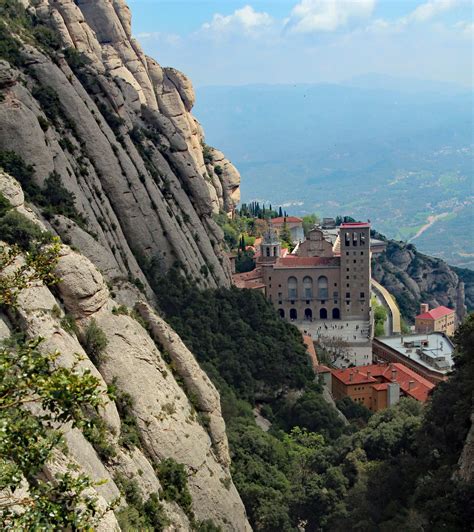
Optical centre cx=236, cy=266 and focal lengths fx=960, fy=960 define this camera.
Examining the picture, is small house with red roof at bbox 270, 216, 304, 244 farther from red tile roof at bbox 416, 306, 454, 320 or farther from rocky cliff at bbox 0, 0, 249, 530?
rocky cliff at bbox 0, 0, 249, 530

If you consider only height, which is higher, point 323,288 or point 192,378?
point 323,288

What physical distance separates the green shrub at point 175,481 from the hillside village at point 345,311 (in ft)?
142

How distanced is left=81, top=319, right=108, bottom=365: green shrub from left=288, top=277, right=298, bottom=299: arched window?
6383 cm

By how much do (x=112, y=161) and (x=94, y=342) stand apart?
25.1m

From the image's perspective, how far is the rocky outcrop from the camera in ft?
437

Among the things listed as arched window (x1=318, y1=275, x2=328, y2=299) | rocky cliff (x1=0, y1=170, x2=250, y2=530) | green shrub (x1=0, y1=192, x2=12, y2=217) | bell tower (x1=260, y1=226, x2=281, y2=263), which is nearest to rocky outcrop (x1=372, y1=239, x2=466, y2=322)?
arched window (x1=318, y1=275, x2=328, y2=299)

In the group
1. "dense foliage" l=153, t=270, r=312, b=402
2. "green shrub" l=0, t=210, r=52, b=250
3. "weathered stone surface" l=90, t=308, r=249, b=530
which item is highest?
"dense foliage" l=153, t=270, r=312, b=402

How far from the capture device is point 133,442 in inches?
1282

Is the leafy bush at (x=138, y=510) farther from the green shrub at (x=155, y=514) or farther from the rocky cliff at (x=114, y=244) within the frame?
the rocky cliff at (x=114, y=244)

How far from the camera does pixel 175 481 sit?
111 feet

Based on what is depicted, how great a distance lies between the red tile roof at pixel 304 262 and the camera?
97.2 m

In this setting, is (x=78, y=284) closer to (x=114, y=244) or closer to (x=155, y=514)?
(x=155, y=514)

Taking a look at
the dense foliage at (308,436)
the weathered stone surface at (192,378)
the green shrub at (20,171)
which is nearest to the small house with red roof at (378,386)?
the dense foliage at (308,436)

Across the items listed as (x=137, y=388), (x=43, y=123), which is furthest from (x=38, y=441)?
(x=43, y=123)
